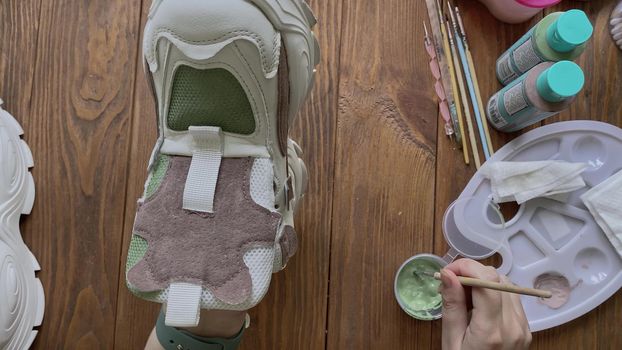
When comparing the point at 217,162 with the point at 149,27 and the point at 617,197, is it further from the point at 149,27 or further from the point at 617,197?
the point at 617,197

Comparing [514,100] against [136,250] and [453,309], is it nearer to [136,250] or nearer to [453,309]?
[453,309]

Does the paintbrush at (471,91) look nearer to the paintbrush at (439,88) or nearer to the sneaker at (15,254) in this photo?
the paintbrush at (439,88)

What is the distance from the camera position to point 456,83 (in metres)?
0.90

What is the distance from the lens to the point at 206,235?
0.65 metres

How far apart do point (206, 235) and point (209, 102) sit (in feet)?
0.58

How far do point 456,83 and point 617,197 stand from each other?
339 millimetres

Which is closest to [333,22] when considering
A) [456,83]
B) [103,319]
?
[456,83]

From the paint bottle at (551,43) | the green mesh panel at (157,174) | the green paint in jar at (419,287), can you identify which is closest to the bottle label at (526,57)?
the paint bottle at (551,43)

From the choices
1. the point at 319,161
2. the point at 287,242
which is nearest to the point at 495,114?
the point at 319,161

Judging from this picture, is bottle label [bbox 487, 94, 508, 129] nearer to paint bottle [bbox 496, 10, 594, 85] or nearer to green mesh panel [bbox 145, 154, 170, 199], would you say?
paint bottle [bbox 496, 10, 594, 85]

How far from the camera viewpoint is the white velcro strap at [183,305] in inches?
24.2

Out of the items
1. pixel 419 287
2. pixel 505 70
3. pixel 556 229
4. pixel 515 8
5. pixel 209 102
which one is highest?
pixel 515 8

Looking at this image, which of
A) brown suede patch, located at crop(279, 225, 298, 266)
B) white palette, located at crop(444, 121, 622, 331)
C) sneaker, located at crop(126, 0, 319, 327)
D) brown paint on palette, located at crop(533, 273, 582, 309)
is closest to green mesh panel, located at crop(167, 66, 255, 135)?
sneaker, located at crop(126, 0, 319, 327)

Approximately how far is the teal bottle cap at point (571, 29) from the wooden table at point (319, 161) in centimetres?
17
